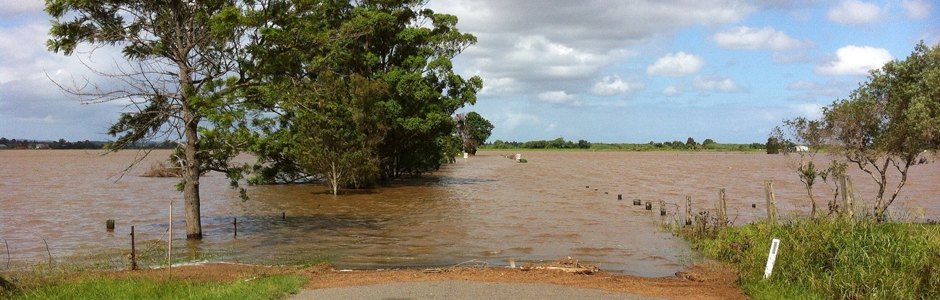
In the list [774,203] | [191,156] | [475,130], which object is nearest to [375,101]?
[191,156]

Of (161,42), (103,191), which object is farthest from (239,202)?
(161,42)

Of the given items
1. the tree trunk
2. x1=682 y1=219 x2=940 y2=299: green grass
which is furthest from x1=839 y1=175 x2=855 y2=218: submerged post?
the tree trunk

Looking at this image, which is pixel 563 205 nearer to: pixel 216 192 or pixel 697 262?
pixel 697 262

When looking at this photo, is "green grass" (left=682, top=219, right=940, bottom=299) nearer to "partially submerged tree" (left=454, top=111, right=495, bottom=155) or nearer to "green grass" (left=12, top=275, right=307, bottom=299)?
"green grass" (left=12, top=275, right=307, bottom=299)

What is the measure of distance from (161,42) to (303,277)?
800cm

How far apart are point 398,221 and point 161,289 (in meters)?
14.6

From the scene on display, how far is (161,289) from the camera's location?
9906 mm

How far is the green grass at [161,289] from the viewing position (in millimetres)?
9383

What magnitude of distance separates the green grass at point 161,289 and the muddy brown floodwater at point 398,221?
14.2 feet

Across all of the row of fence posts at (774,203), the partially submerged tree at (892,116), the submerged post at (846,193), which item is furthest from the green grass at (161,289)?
the partially submerged tree at (892,116)

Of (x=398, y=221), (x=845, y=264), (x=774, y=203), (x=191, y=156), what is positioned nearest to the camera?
(x=845, y=264)

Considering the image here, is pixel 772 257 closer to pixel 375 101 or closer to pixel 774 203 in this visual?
pixel 774 203

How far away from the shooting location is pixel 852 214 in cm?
1395

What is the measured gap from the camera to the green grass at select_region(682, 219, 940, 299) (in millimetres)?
9680
